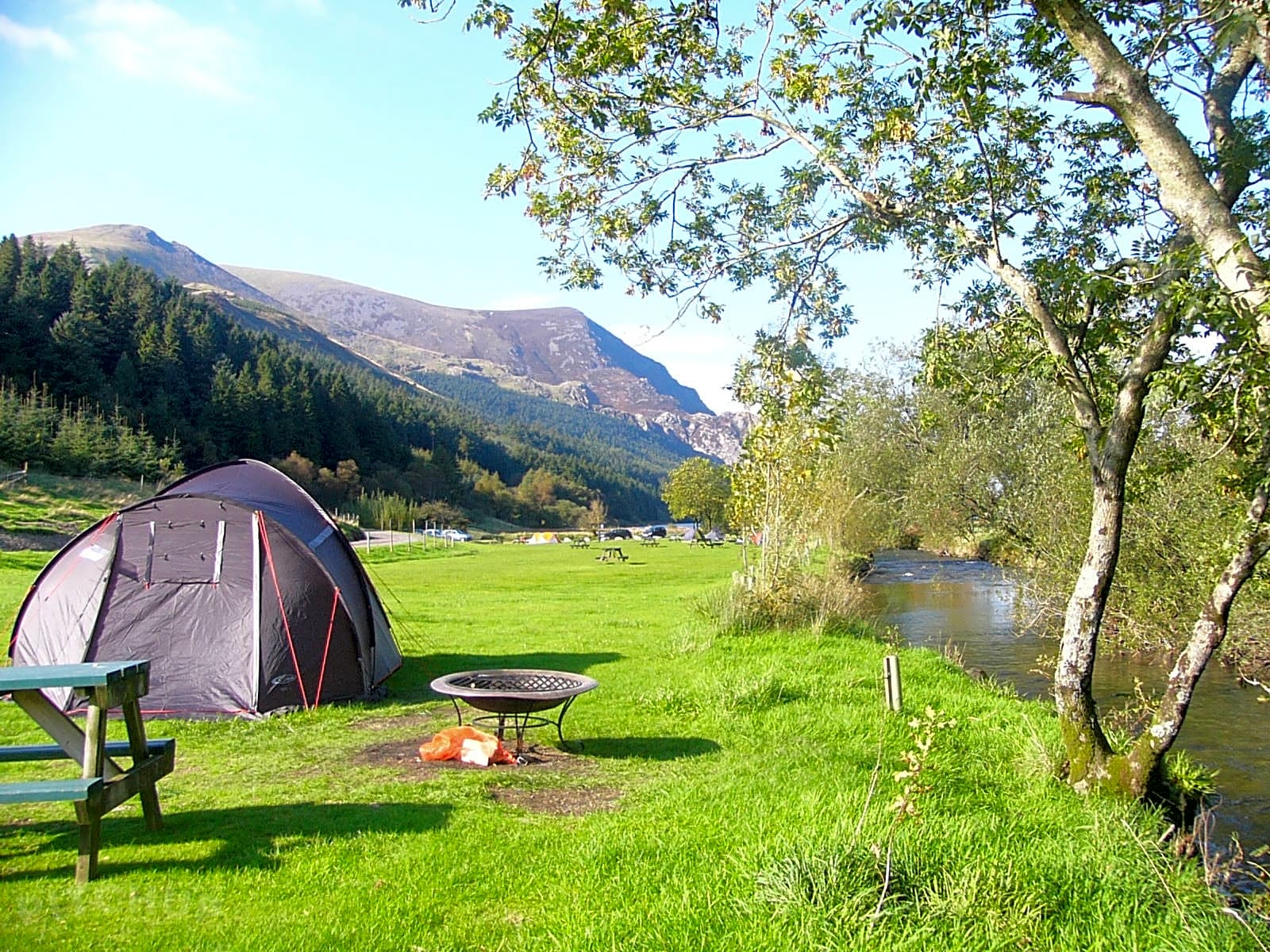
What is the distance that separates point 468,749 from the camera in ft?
25.3

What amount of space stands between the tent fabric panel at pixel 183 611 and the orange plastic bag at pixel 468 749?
2.52 m

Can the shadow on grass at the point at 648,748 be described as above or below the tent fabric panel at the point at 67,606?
below

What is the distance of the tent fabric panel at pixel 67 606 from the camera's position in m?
9.38

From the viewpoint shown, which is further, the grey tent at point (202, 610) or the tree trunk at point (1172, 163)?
the grey tent at point (202, 610)

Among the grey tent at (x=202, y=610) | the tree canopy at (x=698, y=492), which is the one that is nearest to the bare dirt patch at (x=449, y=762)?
the grey tent at (x=202, y=610)

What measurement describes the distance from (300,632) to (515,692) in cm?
348

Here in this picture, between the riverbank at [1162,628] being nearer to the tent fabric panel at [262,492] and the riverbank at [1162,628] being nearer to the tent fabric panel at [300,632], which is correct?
the tent fabric panel at [300,632]

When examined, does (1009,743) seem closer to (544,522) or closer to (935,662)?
(935,662)

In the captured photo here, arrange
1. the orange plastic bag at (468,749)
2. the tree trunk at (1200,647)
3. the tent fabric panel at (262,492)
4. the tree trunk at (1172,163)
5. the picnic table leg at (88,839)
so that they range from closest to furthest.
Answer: the picnic table leg at (88,839), the tree trunk at (1172,163), the tree trunk at (1200,647), the orange plastic bag at (468,749), the tent fabric panel at (262,492)

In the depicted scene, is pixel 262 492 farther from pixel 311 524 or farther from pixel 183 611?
pixel 183 611

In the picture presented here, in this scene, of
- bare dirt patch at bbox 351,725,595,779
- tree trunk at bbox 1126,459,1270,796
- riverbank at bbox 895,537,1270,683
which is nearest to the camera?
tree trunk at bbox 1126,459,1270,796

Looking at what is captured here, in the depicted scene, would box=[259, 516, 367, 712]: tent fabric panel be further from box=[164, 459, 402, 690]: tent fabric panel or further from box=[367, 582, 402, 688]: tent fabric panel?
box=[367, 582, 402, 688]: tent fabric panel

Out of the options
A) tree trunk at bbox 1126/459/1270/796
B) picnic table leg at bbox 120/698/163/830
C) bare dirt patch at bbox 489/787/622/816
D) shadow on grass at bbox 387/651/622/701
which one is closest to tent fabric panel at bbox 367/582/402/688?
shadow on grass at bbox 387/651/622/701

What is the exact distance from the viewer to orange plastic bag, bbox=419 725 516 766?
301 inches
